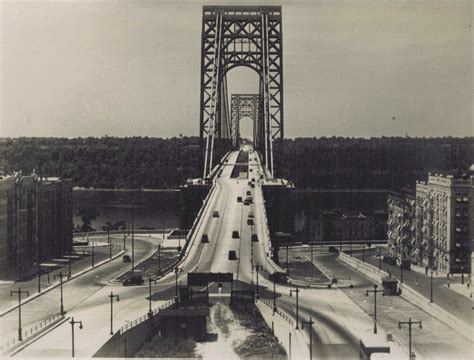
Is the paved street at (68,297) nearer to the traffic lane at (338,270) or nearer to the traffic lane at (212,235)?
the traffic lane at (212,235)

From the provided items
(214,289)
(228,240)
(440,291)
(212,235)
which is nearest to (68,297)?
(214,289)

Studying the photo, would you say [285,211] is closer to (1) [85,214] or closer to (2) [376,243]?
(2) [376,243]

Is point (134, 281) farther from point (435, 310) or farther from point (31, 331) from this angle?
point (435, 310)

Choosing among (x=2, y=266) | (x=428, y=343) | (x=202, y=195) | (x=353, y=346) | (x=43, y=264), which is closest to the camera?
(x=353, y=346)

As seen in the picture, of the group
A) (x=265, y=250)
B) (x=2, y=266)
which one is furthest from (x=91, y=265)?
(x=265, y=250)

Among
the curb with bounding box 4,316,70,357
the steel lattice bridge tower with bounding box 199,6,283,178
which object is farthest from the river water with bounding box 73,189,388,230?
the curb with bounding box 4,316,70,357

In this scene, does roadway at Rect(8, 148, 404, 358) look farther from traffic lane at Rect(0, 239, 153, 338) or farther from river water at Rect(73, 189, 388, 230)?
river water at Rect(73, 189, 388, 230)
